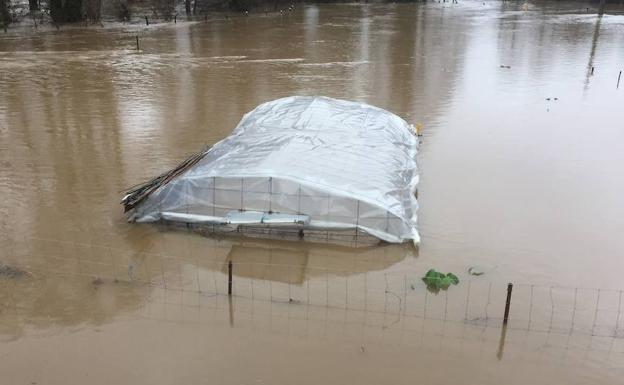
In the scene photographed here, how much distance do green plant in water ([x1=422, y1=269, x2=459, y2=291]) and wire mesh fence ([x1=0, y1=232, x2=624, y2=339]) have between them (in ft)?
0.34

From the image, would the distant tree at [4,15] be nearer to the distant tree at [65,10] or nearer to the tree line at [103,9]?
the tree line at [103,9]

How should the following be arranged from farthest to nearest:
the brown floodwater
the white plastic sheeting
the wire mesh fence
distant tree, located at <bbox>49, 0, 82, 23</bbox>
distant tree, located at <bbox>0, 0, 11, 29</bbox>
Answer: distant tree, located at <bbox>49, 0, 82, 23</bbox>
distant tree, located at <bbox>0, 0, 11, 29</bbox>
the white plastic sheeting
the wire mesh fence
the brown floodwater

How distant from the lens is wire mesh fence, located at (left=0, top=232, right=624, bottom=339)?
26.4ft

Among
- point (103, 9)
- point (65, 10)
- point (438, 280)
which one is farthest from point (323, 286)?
point (103, 9)

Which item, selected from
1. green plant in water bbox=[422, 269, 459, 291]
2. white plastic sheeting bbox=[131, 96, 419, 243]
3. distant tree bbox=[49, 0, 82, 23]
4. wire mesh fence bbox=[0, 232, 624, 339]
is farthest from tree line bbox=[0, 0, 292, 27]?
green plant in water bbox=[422, 269, 459, 291]

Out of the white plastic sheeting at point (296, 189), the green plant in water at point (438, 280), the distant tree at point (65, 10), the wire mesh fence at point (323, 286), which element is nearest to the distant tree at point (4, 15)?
the distant tree at point (65, 10)

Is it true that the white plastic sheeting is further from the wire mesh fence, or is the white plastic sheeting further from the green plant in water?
the green plant in water

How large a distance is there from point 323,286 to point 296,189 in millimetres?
1886

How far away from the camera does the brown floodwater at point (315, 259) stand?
7.21 meters

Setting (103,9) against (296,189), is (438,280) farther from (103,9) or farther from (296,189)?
(103,9)

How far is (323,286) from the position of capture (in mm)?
8812

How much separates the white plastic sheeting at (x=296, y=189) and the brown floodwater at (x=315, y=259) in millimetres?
439

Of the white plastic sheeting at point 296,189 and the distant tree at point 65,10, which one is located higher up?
the distant tree at point 65,10

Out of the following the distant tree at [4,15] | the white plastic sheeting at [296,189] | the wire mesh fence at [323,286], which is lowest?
the wire mesh fence at [323,286]
